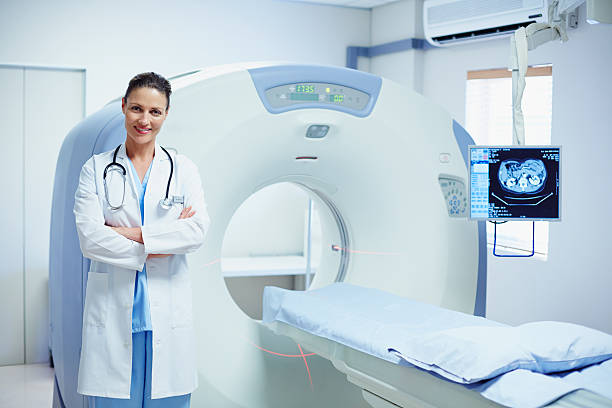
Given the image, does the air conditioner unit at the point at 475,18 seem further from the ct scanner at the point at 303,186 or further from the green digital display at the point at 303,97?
the green digital display at the point at 303,97

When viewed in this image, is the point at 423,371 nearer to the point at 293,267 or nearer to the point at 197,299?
the point at 197,299

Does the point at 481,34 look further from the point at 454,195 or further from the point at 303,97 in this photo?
the point at 303,97

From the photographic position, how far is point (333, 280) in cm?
265

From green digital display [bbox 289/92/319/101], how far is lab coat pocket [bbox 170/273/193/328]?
685 millimetres

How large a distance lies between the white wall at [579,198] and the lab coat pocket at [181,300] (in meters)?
2.10

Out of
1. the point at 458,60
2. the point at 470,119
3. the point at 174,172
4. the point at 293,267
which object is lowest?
the point at 293,267

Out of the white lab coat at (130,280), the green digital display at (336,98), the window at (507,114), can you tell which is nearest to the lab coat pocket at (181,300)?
the white lab coat at (130,280)

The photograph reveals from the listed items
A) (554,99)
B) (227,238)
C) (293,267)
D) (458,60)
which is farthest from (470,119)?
(227,238)

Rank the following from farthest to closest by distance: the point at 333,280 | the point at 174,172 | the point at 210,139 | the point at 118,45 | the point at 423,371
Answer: the point at 118,45 → the point at 333,280 → the point at 210,139 → the point at 174,172 → the point at 423,371

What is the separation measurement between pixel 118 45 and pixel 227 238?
128 centimetres

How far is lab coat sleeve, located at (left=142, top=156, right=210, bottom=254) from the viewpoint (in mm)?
1634

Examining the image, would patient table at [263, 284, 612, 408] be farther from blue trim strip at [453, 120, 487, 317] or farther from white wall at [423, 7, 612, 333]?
white wall at [423, 7, 612, 333]

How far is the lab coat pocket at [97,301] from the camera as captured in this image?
1642 millimetres

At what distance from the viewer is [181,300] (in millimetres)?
1708
